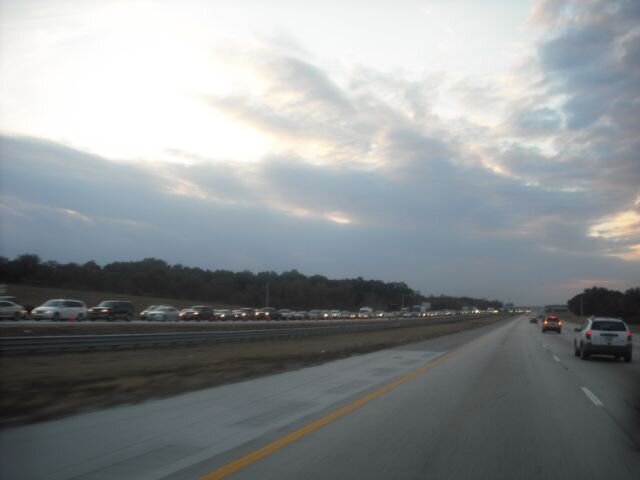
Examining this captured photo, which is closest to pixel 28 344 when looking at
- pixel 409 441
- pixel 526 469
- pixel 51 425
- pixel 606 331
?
pixel 51 425

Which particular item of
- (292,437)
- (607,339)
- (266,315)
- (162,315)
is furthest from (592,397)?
(266,315)

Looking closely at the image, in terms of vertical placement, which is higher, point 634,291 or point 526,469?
point 634,291

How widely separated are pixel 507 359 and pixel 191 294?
340 feet

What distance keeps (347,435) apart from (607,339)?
63.3 ft

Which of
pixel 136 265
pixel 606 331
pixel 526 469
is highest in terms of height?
pixel 136 265

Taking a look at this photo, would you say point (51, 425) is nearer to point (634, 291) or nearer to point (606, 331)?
point (606, 331)

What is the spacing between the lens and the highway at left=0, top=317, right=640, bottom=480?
7.68 m

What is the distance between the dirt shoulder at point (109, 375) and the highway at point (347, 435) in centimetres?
95

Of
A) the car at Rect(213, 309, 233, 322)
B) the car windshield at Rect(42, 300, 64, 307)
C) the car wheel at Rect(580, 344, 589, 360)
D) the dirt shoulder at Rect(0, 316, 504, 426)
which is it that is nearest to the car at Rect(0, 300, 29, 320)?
the car windshield at Rect(42, 300, 64, 307)

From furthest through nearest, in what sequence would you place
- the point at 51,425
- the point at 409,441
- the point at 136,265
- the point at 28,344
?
the point at 136,265
the point at 28,344
the point at 51,425
the point at 409,441

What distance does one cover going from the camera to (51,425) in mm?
9898

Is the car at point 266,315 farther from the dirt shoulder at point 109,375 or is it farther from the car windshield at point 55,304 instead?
the dirt shoulder at point 109,375

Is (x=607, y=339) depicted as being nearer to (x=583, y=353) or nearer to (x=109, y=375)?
(x=583, y=353)

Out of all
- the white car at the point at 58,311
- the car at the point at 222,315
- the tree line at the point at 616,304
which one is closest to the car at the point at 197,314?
the car at the point at 222,315
